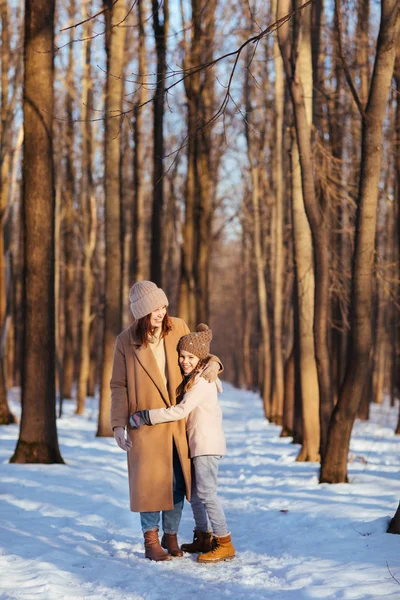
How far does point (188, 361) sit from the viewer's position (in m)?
6.25

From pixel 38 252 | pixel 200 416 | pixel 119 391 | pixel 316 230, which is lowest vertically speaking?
pixel 200 416

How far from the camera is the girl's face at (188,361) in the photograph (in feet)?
20.4

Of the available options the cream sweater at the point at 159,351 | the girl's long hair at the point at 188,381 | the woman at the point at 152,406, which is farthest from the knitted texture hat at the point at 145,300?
the girl's long hair at the point at 188,381

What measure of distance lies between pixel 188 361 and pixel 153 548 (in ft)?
4.40

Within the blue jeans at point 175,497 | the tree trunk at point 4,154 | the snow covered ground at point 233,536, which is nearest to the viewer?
the snow covered ground at point 233,536

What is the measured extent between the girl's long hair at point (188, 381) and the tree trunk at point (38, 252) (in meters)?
4.34

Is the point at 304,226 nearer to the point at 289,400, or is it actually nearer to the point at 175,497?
the point at 289,400

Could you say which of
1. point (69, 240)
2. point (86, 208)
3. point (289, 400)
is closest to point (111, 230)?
point (289, 400)

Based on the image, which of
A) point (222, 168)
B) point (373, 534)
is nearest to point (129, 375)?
point (373, 534)

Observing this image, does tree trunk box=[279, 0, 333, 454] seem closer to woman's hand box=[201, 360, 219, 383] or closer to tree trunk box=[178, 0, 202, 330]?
woman's hand box=[201, 360, 219, 383]

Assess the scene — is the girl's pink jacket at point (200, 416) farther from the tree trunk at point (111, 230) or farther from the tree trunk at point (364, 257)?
the tree trunk at point (111, 230)

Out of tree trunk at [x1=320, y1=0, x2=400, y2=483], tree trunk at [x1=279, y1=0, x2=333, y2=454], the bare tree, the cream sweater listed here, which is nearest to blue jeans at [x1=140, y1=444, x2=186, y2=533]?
the cream sweater

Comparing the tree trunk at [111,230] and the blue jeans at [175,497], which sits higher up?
the tree trunk at [111,230]

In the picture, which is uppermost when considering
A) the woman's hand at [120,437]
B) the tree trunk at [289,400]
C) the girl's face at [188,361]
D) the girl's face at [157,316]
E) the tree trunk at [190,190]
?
the tree trunk at [190,190]
